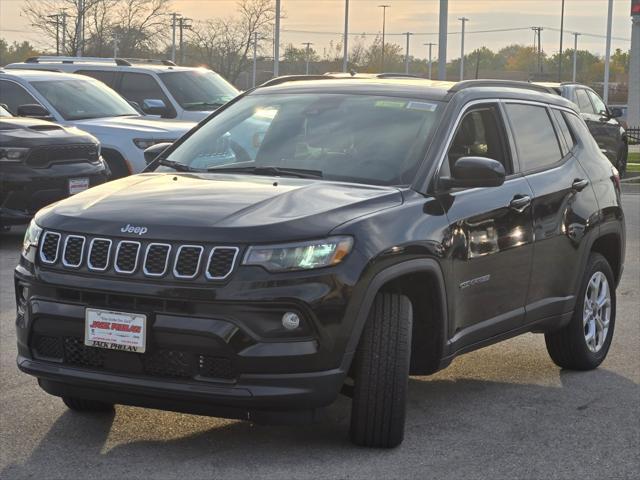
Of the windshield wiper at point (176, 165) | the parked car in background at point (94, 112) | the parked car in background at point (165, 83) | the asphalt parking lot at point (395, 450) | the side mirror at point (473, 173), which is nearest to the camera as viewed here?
the asphalt parking lot at point (395, 450)

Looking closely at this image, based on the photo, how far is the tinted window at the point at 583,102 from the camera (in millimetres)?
22294

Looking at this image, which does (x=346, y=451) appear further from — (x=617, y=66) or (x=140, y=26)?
(x=617, y=66)

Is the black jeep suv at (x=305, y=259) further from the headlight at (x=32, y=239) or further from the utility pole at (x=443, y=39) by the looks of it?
the utility pole at (x=443, y=39)

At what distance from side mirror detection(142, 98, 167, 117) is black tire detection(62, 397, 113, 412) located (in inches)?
427

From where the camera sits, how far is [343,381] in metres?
5.09

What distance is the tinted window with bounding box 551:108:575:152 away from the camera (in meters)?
7.33

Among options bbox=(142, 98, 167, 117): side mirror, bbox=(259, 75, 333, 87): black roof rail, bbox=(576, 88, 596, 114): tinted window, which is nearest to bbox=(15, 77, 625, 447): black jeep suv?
bbox=(259, 75, 333, 87): black roof rail

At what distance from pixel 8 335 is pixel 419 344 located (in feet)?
10.7

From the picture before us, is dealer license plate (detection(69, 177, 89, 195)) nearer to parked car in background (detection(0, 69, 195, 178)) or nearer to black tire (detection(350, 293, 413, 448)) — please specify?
parked car in background (detection(0, 69, 195, 178))

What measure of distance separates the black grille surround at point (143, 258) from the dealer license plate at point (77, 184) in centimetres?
731

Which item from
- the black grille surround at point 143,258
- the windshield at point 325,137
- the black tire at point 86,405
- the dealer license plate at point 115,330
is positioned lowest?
the black tire at point 86,405

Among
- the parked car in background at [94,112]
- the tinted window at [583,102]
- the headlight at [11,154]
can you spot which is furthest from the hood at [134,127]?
the tinted window at [583,102]

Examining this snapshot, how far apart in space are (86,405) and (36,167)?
21.7 ft

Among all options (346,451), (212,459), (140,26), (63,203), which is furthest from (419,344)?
(140,26)
